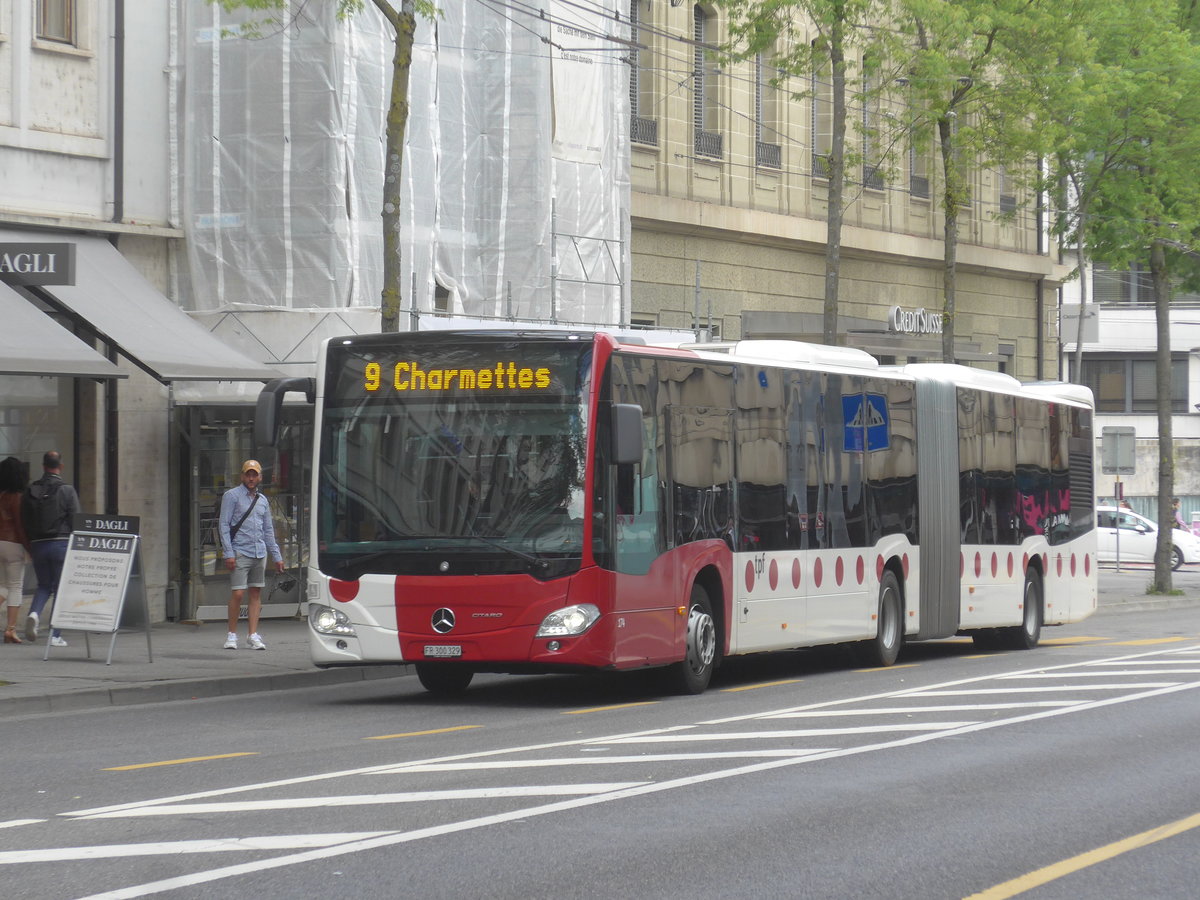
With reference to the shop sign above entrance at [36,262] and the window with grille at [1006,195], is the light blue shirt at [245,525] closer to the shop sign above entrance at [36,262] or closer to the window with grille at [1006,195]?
the shop sign above entrance at [36,262]

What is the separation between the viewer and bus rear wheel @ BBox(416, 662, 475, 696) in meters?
16.2

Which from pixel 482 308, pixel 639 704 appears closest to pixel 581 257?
pixel 482 308

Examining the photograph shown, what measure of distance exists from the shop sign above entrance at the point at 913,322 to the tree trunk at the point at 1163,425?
4379 mm

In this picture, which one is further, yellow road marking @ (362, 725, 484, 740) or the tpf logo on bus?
the tpf logo on bus

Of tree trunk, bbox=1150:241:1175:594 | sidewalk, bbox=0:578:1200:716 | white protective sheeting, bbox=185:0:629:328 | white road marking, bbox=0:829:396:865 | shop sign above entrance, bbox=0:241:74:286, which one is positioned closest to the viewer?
white road marking, bbox=0:829:396:865

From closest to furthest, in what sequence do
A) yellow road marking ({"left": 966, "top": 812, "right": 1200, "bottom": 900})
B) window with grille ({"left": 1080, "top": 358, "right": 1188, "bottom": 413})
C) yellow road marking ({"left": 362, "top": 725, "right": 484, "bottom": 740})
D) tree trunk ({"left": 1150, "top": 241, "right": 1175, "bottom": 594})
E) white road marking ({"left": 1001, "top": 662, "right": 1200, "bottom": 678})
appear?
1. yellow road marking ({"left": 966, "top": 812, "right": 1200, "bottom": 900})
2. yellow road marking ({"left": 362, "top": 725, "right": 484, "bottom": 740})
3. white road marking ({"left": 1001, "top": 662, "right": 1200, "bottom": 678})
4. tree trunk ({"left": 1150, "top": 241, "right": 1175, "bottom": 594})
5. window with grille ({"left": 1080, "top": 358, "right": 1188, "bottom": 413})

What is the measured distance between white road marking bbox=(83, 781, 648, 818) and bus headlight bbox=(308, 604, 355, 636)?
5250mm

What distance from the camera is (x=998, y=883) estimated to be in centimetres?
762

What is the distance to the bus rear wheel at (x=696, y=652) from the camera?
621 inches

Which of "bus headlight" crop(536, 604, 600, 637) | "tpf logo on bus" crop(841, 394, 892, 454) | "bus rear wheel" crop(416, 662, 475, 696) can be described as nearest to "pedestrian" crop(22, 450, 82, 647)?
"bus rear wheel" crop(416, 662, 475, 696)

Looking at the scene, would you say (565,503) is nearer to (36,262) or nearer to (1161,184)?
(36,262)

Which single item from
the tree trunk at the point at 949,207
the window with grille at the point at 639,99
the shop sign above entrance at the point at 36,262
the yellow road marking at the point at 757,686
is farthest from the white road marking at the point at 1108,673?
the window with grille at the point at 639,99

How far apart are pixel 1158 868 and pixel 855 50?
2909 cm

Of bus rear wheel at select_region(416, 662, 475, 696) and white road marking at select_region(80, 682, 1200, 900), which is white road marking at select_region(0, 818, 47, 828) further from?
bus rear wheel at select_region(416, 662, 475, 696)
